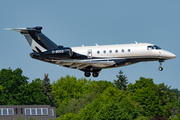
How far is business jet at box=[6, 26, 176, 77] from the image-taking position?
55.9 meters

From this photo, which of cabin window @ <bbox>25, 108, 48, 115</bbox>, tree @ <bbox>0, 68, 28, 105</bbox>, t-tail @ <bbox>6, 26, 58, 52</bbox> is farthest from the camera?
tree @ <bbox>0, 68, 28, 105</bbox>

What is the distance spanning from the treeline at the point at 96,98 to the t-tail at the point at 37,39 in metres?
34.7

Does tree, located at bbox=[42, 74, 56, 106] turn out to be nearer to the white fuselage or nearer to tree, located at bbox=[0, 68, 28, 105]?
tree, located at bbox=[0, 68, 28, 105]

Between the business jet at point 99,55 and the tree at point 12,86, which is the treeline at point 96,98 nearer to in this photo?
the tree at point 12,86

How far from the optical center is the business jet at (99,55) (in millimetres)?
55906

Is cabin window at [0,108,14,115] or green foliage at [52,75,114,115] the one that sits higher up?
green foliage at [52,75,114,115]

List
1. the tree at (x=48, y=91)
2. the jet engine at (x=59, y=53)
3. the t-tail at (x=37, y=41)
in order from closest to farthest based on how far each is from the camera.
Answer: the jet engine at (x=59, y=53), the t-tail at (x=37, y=41), the tree at (x=48, y=91)

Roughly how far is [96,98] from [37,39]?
63.1m

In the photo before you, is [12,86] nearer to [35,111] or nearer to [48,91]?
[35,111]

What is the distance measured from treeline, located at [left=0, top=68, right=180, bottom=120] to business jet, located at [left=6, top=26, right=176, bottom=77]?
3587cm

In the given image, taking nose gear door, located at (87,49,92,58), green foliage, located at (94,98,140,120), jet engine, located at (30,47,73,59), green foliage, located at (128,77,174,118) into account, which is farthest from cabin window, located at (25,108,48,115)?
nose gear door, located at (87,49,92,58)

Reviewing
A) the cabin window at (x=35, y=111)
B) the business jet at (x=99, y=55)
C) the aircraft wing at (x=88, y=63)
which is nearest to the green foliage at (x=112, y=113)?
the cabin window at (x=35, y=111)

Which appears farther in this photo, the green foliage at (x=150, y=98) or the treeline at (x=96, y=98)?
the green foliage at (x=150, y=98)

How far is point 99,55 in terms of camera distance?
188 feet
